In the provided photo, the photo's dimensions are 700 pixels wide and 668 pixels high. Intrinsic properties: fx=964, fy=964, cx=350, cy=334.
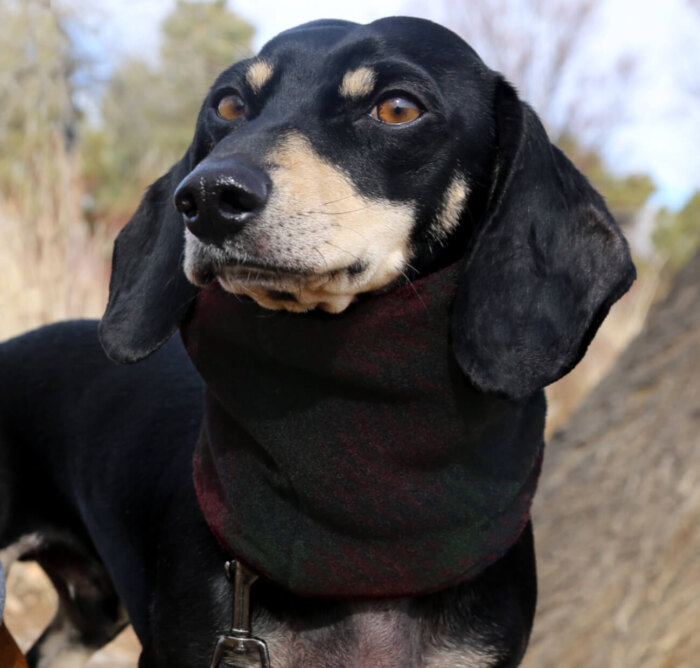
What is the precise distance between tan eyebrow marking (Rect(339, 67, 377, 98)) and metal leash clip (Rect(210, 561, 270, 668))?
109 centimetres

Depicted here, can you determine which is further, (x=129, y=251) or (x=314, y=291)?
(x=129, y=251)

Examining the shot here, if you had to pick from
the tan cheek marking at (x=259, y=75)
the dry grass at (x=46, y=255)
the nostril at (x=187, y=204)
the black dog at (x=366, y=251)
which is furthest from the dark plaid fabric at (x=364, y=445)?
the dry grass at (x=46, y=255)

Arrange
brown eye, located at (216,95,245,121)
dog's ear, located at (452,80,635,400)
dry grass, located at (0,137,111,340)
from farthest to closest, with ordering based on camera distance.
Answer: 1. dry grass, located at (0,137,111,340)
2. brown eye, located at (216,95,245,121)
3. dog's ear, located at (452,80,635,400)

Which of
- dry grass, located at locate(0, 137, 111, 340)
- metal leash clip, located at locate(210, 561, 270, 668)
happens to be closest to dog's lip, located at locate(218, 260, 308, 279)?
metal leash clip, located at locate(210, 561, 270, 668)

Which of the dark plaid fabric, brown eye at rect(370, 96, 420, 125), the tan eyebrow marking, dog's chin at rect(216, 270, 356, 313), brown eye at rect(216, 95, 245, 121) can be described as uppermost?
the tan eyebrow marking

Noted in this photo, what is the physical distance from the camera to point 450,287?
7.03 ft

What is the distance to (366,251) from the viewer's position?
199 centimetres

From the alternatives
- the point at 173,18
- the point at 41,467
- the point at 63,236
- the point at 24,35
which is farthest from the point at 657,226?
the point at 41,467

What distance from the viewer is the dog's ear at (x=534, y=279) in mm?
2053

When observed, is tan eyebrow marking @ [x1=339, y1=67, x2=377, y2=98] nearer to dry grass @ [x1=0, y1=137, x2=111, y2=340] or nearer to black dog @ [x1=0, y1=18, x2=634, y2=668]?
black dog @ [x1=0, y1=18, x2=634, y2=668]

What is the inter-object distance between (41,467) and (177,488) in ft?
2.49

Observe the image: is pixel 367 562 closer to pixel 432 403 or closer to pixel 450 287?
pixel 432 403

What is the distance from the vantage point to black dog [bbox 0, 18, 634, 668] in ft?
6.26

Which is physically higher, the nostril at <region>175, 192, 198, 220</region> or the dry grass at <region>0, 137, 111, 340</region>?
the nostril at <region>175, 192, 198, 220</region>
